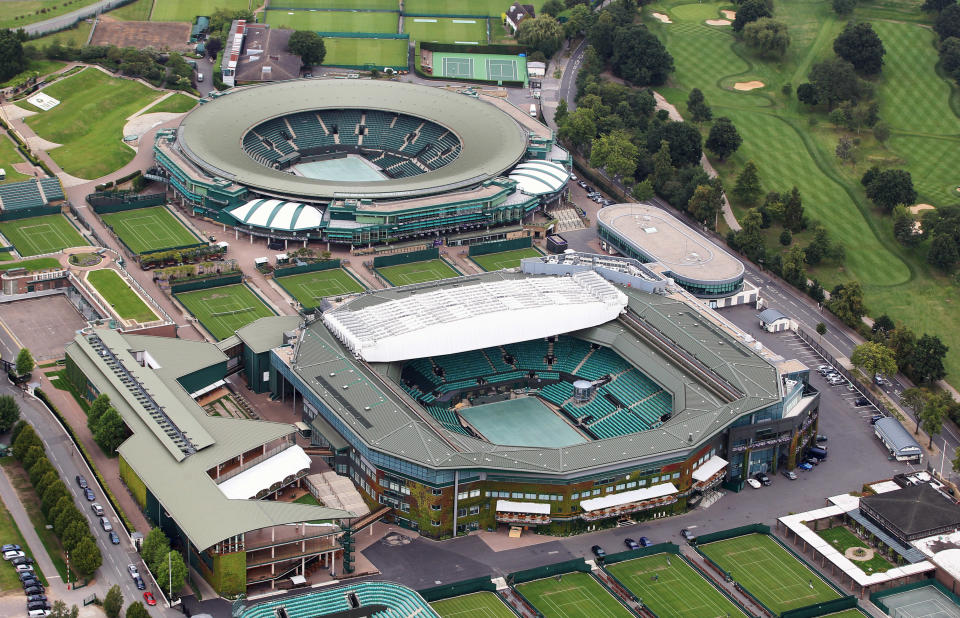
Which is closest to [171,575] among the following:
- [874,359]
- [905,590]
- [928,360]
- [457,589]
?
[457,589]

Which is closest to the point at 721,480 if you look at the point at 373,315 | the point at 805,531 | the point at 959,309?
the point at 805,531

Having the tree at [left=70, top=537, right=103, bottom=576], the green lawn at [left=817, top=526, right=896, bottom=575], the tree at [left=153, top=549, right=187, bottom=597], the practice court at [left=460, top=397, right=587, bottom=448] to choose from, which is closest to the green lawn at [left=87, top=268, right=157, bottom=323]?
the practice court at [left=460, top=397, right=587, bottom=448]

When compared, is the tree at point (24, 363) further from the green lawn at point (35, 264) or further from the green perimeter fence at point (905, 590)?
the green perimeter fence at point (905, 590)

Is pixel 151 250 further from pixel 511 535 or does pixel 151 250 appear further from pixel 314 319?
pixel 511 535

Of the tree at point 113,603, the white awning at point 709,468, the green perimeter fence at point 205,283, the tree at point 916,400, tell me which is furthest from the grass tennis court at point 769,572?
the green perimeter fence at point 205,283

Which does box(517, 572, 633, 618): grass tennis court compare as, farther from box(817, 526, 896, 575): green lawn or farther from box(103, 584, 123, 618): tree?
box(103, 584, 123, 618): tree

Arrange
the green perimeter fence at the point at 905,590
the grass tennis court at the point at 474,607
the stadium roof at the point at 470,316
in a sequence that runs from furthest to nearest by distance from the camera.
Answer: the stadium roof at the point at 470,316 < the green perimeter fence at the point at 905,590 < the grass tennis court at the point at 474,607

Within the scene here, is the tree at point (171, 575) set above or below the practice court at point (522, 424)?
above
